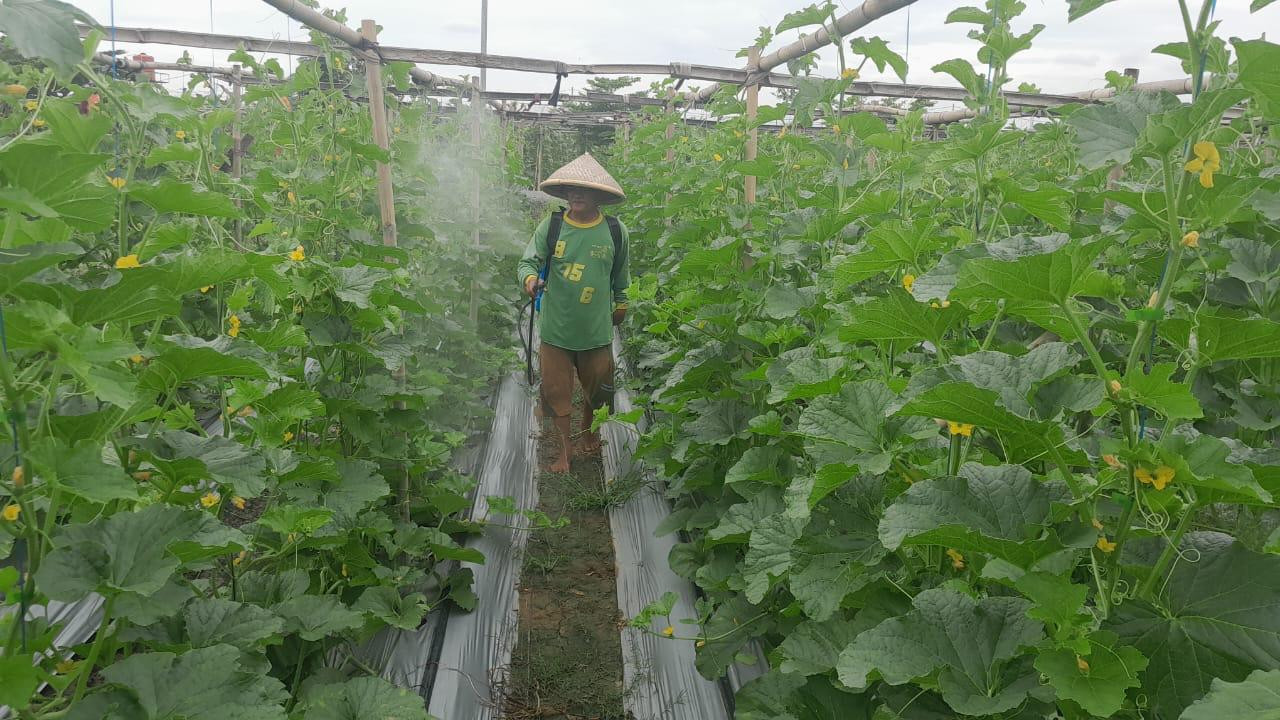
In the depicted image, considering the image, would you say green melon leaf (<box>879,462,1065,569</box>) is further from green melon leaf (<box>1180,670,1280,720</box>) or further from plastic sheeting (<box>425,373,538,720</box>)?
plastic sheeting (<box>425,373,538,720</box>)

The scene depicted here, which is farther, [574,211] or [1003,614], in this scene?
[574,211]

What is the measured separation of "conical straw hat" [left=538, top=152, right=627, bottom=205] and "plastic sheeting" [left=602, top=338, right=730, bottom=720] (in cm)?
163

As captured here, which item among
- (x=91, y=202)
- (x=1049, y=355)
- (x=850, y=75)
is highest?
(x=850, y=75)

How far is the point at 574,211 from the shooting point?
5238 mm

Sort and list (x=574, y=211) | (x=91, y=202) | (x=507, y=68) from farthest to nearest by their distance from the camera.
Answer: (x=507, y=68), (x=574, y=211), (x=91, y=202)

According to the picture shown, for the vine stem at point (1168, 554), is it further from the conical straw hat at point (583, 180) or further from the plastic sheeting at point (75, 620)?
the conical straw hat at point (583, 180)

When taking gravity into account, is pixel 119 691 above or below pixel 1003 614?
below

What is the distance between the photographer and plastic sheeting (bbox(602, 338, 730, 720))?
300 centimetres

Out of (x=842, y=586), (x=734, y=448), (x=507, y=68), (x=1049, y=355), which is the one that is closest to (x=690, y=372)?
(x=734, y=448)

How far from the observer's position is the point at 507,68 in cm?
659

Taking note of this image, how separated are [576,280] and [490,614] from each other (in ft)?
7.53

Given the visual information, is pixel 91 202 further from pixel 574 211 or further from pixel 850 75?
pixel 574 211

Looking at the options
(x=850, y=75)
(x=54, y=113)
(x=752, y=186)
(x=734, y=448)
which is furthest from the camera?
(x=752, y=186)

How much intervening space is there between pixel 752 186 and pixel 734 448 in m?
1.82
